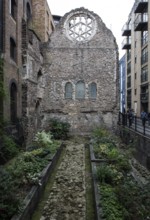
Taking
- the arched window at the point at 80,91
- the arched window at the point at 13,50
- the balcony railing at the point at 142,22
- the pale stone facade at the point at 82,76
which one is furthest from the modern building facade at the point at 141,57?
the arched window at the point at 13,50

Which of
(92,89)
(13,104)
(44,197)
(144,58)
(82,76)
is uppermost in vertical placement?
(144,58)

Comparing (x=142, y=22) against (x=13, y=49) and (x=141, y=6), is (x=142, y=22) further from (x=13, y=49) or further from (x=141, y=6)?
(x=13, y=49)

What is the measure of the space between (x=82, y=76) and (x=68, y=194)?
1410 centimetres

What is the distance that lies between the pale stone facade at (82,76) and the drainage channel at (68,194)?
8.67 metres

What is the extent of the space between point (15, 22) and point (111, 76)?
9.35 meters

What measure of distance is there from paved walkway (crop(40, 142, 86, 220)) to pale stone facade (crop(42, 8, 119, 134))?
8.78 m

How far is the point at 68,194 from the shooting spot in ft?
25.9

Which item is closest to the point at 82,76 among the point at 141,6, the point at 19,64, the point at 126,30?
the point at 19,64

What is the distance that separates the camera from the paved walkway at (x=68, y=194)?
21.5 feet

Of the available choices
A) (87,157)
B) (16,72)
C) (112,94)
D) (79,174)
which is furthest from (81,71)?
(79,174)

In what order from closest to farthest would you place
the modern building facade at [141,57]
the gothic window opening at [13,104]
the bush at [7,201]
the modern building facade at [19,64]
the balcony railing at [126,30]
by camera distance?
the bush at [7,201] → the modern building facade at [19,64] → the gothic window opening at [13,104] → the modern building facade at [141,57] → the balcony railing at [126,30]

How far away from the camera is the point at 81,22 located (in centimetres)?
2119

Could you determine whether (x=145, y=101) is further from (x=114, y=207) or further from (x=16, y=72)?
(x=114, y=207)

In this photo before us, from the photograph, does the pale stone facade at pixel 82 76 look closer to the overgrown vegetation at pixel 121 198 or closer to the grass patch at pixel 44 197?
the grass patch at pixel 44 197
